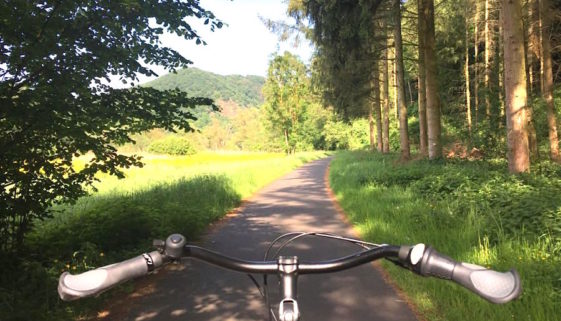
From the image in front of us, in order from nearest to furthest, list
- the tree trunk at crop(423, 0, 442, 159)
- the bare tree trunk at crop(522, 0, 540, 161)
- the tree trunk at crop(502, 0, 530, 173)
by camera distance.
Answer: the tree trunk at crop(502, 0, 530, 173) < the bare tree trunk at crop(522, 0, 540, 161) < the tree trunk at crop(423, 0, 442, 159)

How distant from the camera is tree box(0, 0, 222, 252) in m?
5.34

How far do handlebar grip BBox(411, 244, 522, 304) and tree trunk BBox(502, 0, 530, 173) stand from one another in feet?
30.1

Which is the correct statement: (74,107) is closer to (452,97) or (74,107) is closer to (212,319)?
(212,319)

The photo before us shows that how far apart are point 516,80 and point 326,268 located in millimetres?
9263

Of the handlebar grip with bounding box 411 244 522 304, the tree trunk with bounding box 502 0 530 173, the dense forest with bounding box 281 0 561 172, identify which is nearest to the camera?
the handlebar grip with bounding box 411 244 522 304

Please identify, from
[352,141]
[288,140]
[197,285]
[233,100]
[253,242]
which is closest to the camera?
[197,285]

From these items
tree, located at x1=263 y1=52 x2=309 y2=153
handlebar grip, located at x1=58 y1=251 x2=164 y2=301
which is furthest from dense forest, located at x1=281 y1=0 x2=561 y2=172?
tree, located at x1=263 y1=52 x2=309 y2=153

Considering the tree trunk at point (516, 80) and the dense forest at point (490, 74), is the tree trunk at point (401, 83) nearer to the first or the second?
the dense forest at point (490, 74)

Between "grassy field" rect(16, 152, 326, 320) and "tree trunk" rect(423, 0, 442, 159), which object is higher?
"tree trunk" rect(423, 0, 442, 159)

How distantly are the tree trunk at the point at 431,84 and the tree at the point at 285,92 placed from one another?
36.5 metres

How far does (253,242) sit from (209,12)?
4.31 meters

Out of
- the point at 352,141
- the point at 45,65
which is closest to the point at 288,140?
the point at 352,141

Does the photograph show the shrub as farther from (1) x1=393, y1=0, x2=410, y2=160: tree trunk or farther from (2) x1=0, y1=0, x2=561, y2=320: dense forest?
(2) x1=0, y1=0, x2=561, y2=320: dense forest

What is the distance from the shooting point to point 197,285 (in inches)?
239
